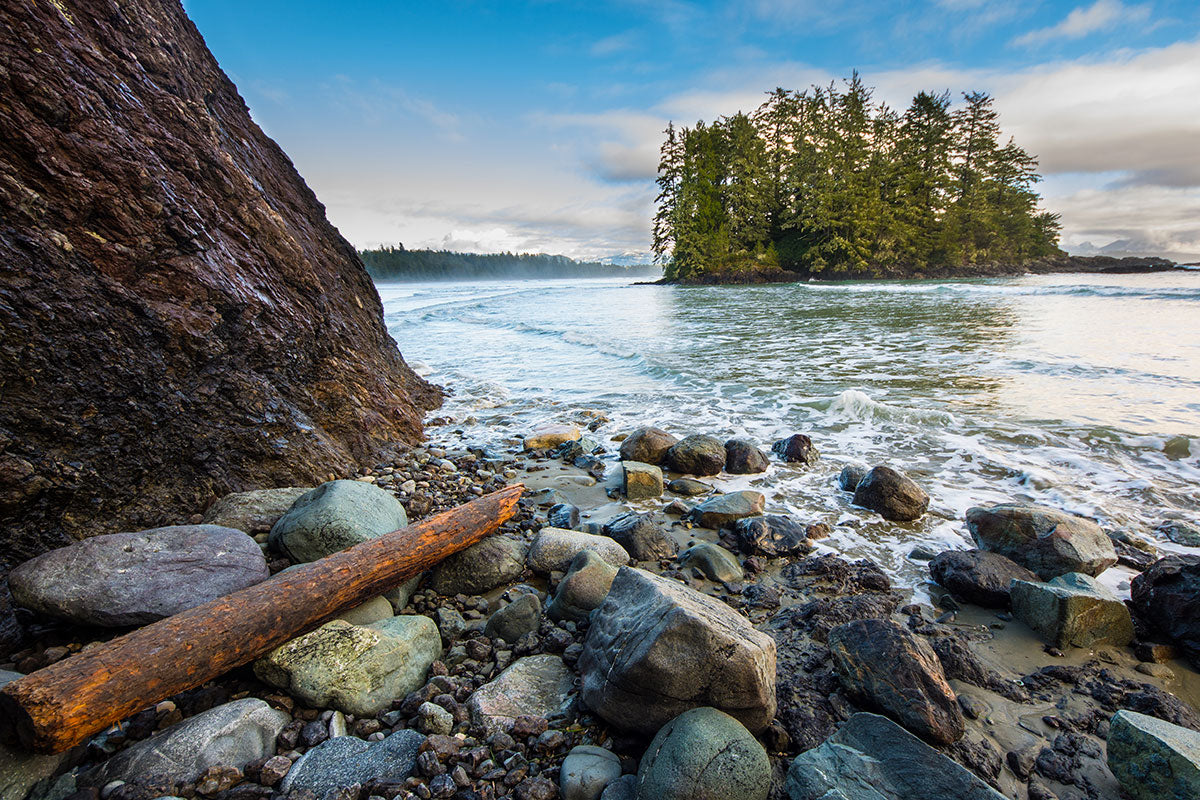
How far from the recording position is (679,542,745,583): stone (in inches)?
137

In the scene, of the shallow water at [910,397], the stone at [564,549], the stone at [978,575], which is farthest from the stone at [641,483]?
the stone at [978,575]

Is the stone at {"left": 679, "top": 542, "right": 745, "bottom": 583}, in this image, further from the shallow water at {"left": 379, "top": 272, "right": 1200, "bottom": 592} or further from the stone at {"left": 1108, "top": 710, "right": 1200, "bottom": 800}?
the stone at {"left": 1108, "top": 710, "right": 1200, "bottom": 800}

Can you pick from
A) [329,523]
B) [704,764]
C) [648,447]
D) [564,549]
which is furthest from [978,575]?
[329,523]

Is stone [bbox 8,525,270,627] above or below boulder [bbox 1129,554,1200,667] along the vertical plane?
above

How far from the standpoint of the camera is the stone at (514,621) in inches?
110

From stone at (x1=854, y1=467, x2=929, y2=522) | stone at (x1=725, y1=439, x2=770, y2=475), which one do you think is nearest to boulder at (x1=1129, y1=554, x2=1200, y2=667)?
stone at (x1=854, y1=467, x2=929, y2=522)

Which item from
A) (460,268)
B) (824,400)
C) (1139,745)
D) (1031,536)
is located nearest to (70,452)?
(1139,745)

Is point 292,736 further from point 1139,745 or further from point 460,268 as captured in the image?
point 460,268

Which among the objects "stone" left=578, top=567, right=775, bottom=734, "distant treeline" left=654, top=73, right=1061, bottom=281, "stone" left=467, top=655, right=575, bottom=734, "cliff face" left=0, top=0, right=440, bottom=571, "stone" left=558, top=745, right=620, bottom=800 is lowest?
"stone" left=467, top=655, right=575, bottom=734

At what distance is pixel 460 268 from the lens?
443ft

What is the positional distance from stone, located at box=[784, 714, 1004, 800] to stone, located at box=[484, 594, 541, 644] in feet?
5.04

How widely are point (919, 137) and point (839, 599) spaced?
64405 mm

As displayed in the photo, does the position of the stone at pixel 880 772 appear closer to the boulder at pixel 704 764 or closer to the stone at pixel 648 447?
the boulder at pixel 704 764

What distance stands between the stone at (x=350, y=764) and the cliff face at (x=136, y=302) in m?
2.22
